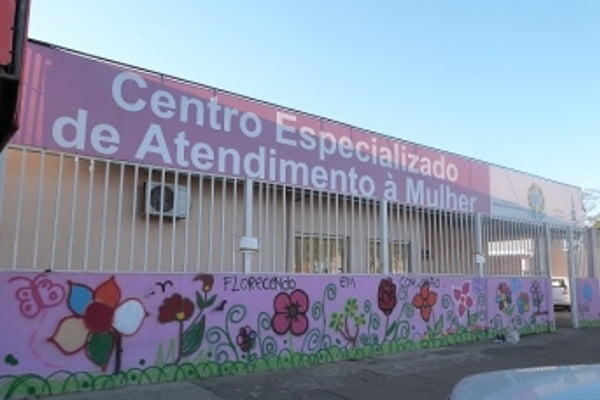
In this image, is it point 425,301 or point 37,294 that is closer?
point 37,294

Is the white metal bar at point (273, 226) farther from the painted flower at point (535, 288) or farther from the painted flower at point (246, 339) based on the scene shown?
the painted flower at point (535, 288)

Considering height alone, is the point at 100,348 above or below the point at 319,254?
below

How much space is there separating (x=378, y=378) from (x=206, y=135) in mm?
4239

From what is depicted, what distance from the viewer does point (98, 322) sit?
5844 millimetres

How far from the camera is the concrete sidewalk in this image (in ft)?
19.0

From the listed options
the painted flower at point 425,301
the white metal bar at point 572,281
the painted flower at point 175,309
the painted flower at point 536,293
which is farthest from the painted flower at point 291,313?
the white metal bar at point 572,281

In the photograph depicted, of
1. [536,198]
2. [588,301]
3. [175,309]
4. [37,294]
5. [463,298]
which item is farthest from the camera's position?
[536,198]

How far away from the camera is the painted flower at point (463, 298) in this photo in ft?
32.4

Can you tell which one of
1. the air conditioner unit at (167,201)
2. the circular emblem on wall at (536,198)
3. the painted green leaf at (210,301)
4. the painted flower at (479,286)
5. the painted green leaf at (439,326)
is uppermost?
the circular emblem on wall at (536,198)

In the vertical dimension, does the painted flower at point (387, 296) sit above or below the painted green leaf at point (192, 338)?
above

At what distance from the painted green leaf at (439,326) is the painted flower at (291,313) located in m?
3.01

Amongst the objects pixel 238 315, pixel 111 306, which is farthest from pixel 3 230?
pixel 238 315

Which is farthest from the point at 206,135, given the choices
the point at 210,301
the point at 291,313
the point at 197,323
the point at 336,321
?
the point at 336,321

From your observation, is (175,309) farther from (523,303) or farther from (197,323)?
(523,303)
